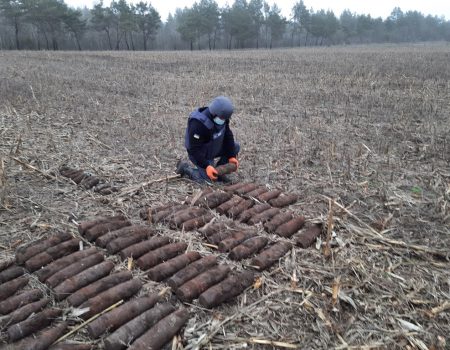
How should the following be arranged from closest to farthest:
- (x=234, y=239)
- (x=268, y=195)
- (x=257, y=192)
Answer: (x=234, y=239) < (x=268, y=195) < (x=257, y=192)

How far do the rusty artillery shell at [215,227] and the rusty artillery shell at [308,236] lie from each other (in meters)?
0.69

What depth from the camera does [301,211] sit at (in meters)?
4.22

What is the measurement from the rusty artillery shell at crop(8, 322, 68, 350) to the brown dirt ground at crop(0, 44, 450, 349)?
0.15m

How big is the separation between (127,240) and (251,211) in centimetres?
137

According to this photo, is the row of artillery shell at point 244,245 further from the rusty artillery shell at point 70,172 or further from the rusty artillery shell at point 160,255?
the rusty artillery shell at point 70,172

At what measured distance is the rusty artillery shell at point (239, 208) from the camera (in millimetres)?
4086

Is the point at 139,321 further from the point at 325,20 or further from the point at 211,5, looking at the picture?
the point at 325,20

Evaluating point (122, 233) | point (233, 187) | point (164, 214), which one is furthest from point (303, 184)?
point (122, 233)

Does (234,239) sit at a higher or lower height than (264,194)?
lower

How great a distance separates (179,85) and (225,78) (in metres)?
2.48

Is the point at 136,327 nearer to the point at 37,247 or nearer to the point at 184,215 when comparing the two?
the point at 37,247

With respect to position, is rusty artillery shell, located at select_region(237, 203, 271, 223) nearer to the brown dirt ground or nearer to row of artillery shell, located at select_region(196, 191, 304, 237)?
row of artillery shell, located at select_region(196, 191, 304, 237)

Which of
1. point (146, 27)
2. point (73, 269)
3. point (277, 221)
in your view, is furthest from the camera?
point (146, 27)

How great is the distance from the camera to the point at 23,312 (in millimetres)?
2672
